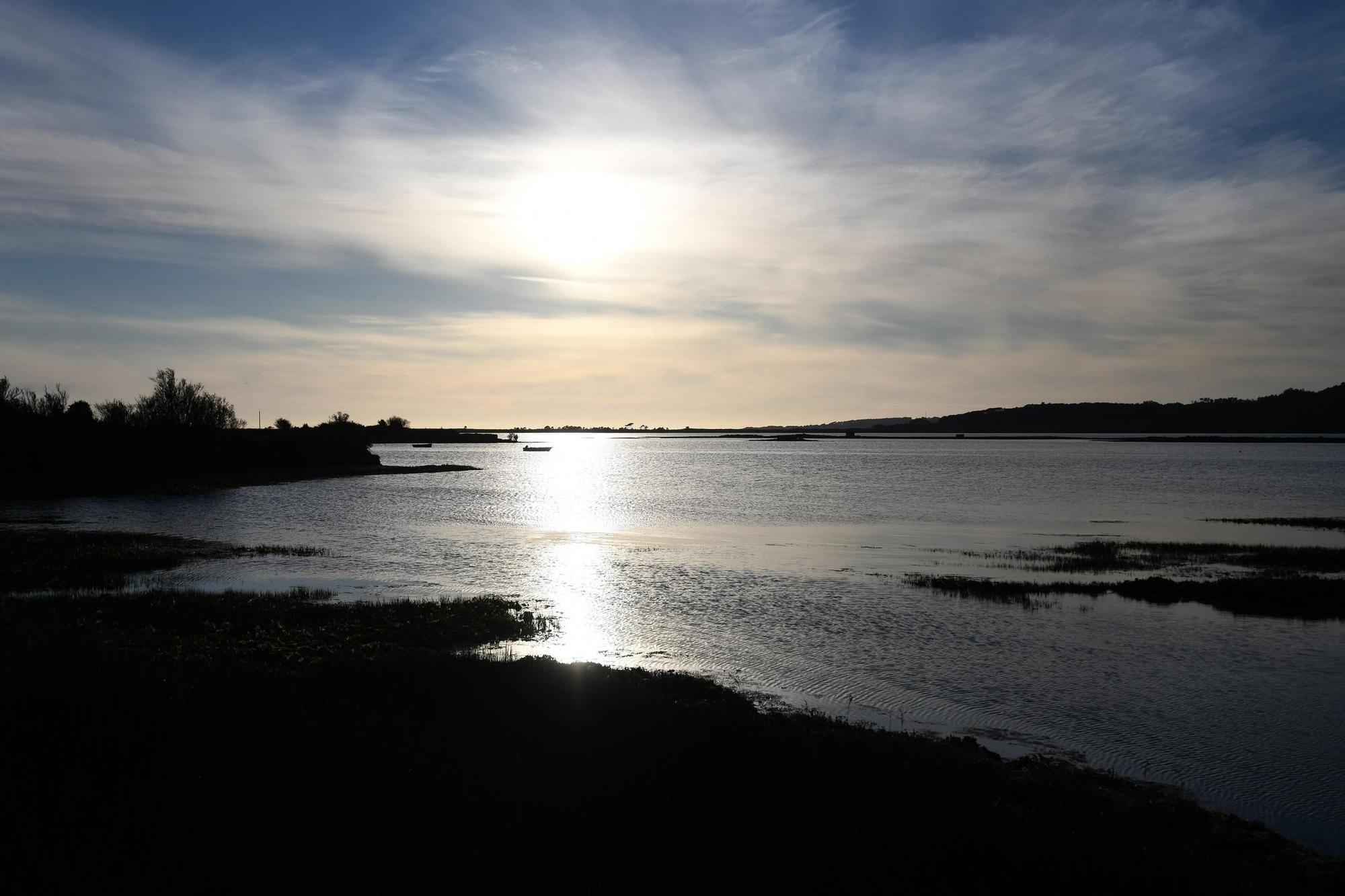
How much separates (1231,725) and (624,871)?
15.3 meters

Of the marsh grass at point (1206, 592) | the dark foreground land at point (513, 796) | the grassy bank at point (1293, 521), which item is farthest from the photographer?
the grassy bank at point (1293, 521)

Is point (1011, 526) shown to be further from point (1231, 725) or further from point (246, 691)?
point (246, 691)

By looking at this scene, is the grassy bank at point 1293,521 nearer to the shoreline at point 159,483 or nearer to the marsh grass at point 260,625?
the marsh grass at point 260,625

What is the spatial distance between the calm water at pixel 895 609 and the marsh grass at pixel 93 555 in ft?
8.12

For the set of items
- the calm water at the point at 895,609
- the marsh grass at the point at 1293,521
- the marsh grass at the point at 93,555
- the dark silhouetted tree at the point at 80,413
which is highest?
the dark silhouetted tree at the point at 80,413

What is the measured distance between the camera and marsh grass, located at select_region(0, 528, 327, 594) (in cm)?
3070

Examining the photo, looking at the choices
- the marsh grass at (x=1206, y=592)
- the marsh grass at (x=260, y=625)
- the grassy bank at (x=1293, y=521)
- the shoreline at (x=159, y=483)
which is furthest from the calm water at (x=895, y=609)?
the shoreline at (x=159, y=483)

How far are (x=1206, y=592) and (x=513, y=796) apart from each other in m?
31.2

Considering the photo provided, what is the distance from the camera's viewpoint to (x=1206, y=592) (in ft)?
105

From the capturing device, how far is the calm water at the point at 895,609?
670 inches

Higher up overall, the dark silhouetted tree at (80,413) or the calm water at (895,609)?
the dark silhouetted tree at (80,413)

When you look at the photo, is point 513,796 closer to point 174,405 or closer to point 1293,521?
point 1293,521

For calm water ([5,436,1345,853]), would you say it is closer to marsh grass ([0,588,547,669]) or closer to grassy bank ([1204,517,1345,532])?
marsh grass ([0,588,547,669])

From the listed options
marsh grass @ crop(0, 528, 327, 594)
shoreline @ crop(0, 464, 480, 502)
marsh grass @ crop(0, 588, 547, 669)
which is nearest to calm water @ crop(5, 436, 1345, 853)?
marsh grass @ crop(0, 528, 327, 594)
